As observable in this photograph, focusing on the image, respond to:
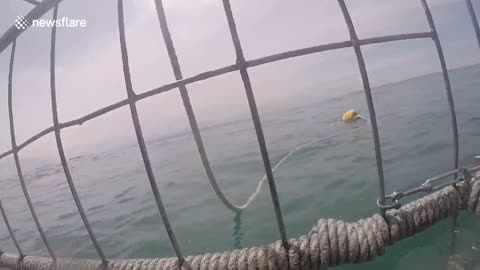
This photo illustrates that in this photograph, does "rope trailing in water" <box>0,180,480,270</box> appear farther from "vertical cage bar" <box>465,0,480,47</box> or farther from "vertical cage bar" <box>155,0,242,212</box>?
"vertical cage bar" <box>155,0,242,212</box>

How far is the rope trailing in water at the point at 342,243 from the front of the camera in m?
2.63

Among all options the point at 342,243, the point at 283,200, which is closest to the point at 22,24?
the point at 342,243

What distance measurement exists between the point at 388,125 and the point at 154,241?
34.7 ft

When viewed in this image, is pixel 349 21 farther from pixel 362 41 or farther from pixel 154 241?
pixel 154 241

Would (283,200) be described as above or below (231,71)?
below

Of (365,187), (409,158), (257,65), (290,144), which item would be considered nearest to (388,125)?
(290,144)

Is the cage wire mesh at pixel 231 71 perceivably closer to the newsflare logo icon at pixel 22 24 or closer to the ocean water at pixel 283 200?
the newsflare logo icon at pixel 22 24

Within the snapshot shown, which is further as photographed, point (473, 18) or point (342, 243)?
point (473, 18)

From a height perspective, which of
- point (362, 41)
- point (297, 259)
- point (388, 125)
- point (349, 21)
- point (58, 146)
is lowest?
point (388, 125)

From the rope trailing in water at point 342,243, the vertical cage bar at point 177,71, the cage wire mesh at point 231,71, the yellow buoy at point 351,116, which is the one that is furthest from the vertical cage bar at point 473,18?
A: the yellow buoy at point 351,116

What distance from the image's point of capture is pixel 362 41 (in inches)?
96.7

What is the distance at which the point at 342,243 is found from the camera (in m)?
2.65

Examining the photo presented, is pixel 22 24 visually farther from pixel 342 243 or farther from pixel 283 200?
pixel 283 200

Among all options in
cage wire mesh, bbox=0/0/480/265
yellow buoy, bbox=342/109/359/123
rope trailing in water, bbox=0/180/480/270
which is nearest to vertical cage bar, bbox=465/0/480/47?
cage wire mesh, bbox=0/0/480/265
